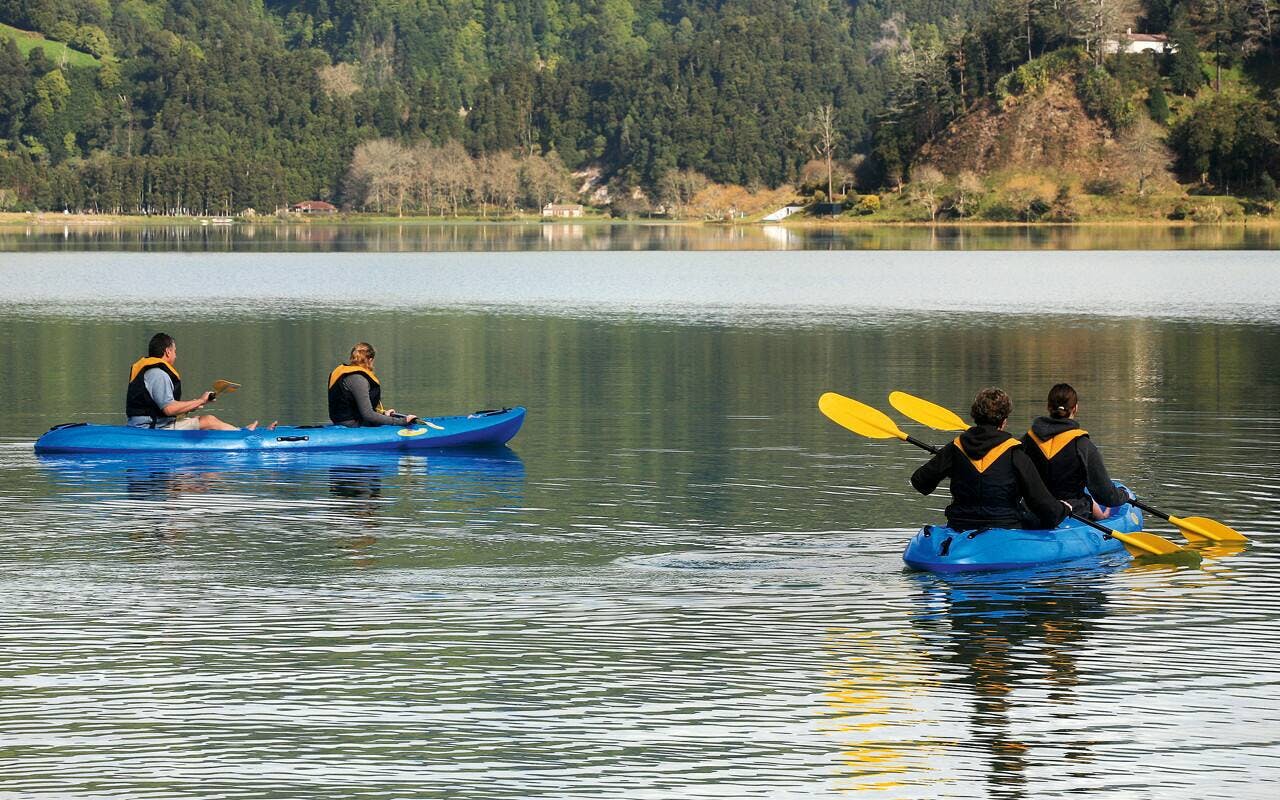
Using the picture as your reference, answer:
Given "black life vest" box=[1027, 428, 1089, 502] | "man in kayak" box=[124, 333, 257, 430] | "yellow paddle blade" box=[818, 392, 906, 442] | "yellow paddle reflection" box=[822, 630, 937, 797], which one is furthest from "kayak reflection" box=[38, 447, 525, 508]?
"yellow paddle reflection" box=[822, 630, 937, 797]

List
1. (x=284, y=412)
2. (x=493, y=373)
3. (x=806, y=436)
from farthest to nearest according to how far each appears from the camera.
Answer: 1. (x=493, y=373)
2. (x=284, y=412)
3. (x=806, y=436)

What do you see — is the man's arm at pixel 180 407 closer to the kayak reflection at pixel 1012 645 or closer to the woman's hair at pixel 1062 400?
the kayak reflection at pixel 1012 645

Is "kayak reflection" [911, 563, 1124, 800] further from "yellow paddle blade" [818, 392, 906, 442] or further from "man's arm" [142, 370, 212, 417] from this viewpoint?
"man's arm" [142, 370, 212, 417]

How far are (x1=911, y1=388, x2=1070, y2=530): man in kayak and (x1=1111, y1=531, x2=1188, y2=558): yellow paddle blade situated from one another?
3.20ft

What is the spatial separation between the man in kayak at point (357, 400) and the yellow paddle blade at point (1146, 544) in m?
13.2

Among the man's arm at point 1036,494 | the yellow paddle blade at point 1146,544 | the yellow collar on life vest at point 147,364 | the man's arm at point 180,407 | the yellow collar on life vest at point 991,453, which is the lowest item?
the yellow paddle blade at point 1146,544

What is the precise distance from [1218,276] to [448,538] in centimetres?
7848

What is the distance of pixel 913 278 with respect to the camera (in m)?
96.7

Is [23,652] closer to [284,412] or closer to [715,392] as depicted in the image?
[284,412]

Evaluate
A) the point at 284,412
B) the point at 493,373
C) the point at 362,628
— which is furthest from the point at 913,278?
the point at 362,628

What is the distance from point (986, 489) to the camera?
19984 millimetres

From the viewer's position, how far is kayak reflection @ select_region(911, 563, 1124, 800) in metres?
13.9

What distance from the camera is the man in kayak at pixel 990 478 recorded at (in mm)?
19531

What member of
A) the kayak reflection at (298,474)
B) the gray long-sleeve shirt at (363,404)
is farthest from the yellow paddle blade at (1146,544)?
the gray long-sleeve shirt at (363,404)
